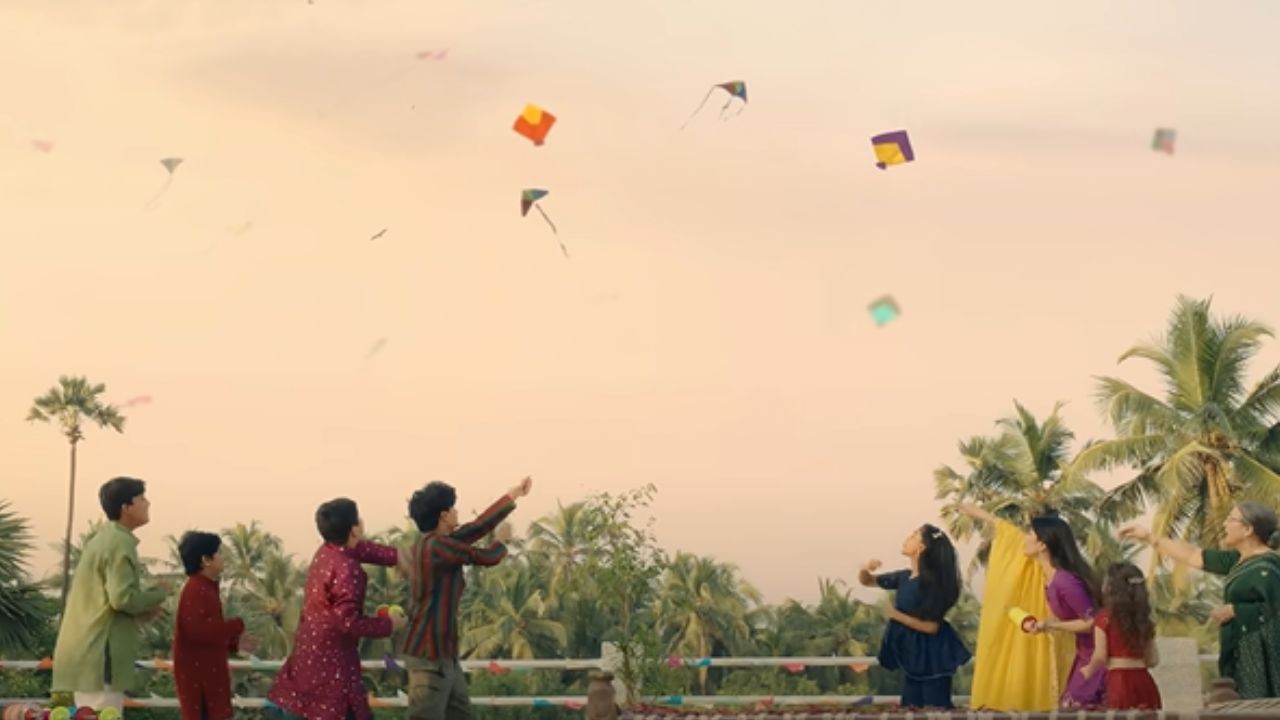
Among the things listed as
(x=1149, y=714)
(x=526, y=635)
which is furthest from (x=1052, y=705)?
(x=526, y=635)

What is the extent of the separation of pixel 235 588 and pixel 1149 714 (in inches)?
2434

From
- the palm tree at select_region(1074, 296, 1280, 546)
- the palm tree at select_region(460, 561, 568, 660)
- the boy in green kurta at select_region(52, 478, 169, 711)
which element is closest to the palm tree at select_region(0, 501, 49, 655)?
the boy in green kurta at select_region(52, 478, 169, 711)

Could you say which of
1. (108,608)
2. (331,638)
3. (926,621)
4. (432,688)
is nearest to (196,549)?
(108,608)

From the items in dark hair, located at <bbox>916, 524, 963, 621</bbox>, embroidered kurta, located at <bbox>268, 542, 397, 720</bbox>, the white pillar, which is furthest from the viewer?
the white pillar

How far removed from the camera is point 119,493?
9.36m

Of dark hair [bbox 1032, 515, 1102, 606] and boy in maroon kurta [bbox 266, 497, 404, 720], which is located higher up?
dark hair [bbox 1032, 515, 1102, 606]

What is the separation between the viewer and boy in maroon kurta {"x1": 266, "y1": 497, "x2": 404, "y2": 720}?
29.3 feet

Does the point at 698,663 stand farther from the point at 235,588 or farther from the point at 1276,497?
the point at 235,588

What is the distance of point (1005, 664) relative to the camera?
10070 mm

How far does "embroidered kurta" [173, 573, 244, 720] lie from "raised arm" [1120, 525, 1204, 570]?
4515mm

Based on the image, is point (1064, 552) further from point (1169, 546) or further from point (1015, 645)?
point (1015, 645)

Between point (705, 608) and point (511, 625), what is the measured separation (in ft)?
27.3

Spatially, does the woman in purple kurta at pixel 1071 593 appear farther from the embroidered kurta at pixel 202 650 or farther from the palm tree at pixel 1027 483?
the palm tree at pixel 1027 483

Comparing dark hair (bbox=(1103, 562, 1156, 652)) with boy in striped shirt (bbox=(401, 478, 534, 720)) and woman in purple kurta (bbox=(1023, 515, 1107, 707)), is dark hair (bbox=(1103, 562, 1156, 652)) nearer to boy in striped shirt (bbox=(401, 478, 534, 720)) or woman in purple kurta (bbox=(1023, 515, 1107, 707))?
woman in purple kurta (bbox=(1023, 515, 1107, 707))
